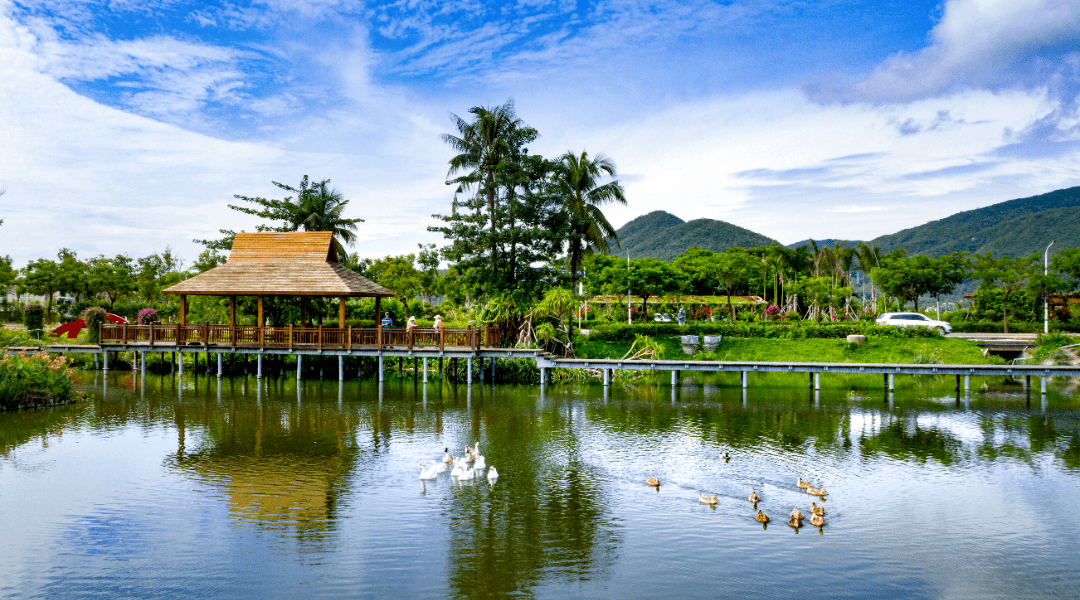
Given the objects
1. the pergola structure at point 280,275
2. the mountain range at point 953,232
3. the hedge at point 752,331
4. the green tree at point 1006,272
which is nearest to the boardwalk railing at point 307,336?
the pergola structure at point 280,275

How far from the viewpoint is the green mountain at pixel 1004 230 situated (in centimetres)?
11794

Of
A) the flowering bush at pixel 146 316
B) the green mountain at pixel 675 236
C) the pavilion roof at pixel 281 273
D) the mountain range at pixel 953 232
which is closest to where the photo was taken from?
the pavilion roof at pixel 281 273

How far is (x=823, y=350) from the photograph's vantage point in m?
35.7

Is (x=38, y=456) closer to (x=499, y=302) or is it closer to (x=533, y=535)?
(x=533, y=535)

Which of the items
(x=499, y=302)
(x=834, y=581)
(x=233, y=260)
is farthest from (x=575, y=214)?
(x=834, y=581)

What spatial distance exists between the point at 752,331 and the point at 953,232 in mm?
123892

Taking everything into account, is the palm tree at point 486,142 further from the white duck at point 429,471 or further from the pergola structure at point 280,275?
the white duck at point 429,471

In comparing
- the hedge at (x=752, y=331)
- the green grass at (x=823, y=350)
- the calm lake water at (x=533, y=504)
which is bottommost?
the calm lake water at (x=533, y=504)

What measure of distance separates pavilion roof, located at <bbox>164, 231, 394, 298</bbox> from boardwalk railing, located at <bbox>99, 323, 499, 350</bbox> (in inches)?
69.4

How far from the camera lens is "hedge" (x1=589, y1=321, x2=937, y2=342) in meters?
37.1

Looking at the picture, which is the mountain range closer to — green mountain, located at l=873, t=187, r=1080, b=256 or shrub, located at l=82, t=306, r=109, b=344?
green mountain, located at l=873, t=187, r=1080, b=256

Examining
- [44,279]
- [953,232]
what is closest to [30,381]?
[44,279]

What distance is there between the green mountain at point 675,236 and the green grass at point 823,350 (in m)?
99.3

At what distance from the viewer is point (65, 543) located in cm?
1043
